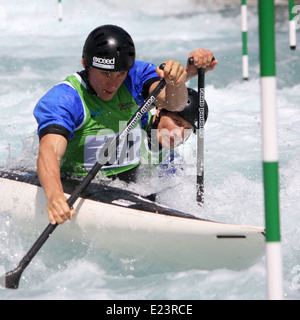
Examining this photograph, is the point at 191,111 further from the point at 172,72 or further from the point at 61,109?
the point at 61,109

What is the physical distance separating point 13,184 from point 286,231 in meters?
1.73

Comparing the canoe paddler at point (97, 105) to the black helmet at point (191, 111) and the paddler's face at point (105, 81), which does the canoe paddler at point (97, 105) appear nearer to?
the paddler's face at point (105, 81)

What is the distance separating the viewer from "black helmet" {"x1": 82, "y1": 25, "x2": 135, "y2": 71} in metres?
2.82

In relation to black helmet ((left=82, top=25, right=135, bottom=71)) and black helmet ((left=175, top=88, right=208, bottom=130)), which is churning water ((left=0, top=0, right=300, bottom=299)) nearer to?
black helmet ((left=175, top=88, right=208, bottom=130))

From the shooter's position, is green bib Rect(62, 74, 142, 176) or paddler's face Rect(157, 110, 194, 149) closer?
green bib Rect(62, 74, 142, 176)

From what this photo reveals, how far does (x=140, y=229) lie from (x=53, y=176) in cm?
58

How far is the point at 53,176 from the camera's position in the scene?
259cm

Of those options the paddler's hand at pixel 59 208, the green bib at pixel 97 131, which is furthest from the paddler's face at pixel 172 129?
the paddler's hand at pixel 59 208

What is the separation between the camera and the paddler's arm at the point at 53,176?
8.22ft

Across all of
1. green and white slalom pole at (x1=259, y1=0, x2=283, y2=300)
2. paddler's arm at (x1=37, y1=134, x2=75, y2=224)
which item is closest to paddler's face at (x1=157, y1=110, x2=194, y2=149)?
paddler's arm at (x1=37, y1=134, x2=75, y2=224)

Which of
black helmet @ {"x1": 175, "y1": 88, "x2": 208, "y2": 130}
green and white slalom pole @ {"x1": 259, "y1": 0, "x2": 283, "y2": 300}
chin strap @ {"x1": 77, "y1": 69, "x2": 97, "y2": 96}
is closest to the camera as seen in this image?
green and white slalom pole @ {"x1": 259, "y1": 0, "x2": 283, "y2": 300}

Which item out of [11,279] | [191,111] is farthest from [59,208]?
[191,111]

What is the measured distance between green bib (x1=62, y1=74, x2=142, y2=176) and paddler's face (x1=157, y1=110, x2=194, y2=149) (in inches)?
14.6
